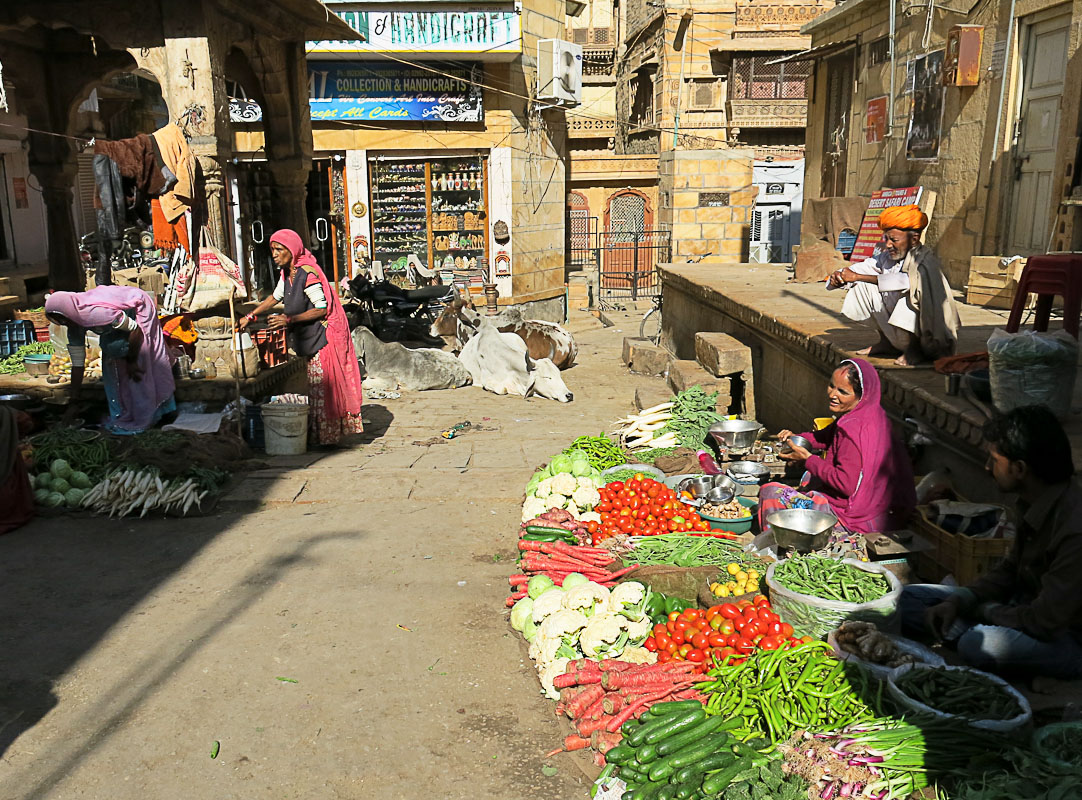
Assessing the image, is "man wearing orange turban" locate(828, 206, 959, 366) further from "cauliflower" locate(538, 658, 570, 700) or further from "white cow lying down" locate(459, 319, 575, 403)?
"white cow lying down" locate(459, 319, 575, 403)

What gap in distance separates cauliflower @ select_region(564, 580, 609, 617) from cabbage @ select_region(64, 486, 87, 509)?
4.22 metres

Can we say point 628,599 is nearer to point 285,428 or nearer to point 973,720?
point 973,720

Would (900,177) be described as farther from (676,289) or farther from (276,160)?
(276,160)

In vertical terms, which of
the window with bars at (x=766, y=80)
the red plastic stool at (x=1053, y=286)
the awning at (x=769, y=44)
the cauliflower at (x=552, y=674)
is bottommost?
the cauliflower at (x=552, y=674)

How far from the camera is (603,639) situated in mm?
4227

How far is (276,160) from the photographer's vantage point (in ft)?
37.9

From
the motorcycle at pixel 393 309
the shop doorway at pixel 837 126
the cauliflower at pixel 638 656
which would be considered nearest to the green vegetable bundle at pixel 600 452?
the cauliflower at pixel 638 656

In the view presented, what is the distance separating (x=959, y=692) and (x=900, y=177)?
10962 mm

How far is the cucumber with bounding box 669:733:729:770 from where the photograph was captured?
3.23 m

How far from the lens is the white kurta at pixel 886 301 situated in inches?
247

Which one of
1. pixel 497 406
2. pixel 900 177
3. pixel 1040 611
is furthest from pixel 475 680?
pixel 900 177

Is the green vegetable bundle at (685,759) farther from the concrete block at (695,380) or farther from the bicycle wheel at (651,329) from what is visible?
the bicycle wheel at (651,329)

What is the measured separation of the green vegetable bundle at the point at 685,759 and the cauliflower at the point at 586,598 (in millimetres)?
850

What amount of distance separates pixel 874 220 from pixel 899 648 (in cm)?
1024
